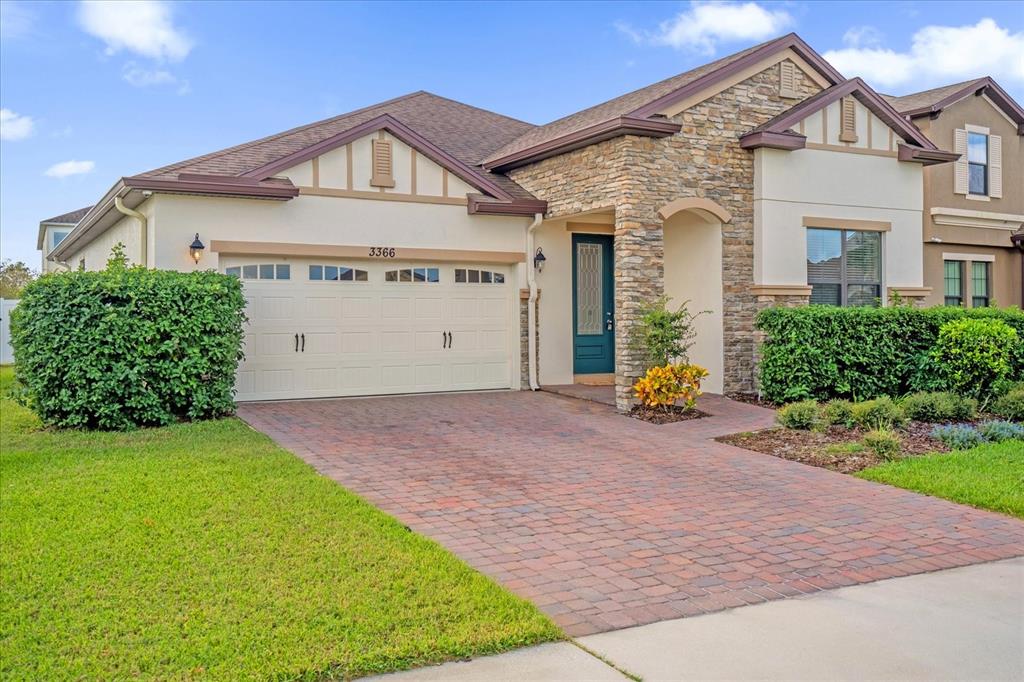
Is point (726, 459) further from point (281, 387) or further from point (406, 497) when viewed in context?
point (281, 387)

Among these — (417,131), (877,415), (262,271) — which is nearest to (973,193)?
(877,415)

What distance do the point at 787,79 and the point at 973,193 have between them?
6.47 meters

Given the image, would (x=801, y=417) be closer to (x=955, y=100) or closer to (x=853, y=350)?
(x=853, y=350)

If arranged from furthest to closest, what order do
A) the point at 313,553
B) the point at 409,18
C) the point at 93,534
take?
the point at 409,18 → the point at 93,534 → the point at 313,553

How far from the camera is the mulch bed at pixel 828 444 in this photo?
9.35 m

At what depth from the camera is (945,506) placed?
747cm

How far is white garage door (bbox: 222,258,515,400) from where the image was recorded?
43.6ft

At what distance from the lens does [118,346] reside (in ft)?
35.5

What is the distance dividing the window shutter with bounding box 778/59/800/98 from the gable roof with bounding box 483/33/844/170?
10.2 inches

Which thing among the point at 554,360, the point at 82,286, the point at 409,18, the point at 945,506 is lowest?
the point at 945,506

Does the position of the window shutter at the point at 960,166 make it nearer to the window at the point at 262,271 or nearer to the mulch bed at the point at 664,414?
the mulch bed at the point at 664,414

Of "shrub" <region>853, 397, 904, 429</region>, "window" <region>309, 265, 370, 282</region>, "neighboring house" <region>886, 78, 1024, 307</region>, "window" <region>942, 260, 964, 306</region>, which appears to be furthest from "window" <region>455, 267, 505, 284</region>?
"window" <region>942, 260, 964, 306</region>

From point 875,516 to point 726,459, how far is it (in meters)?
2.54

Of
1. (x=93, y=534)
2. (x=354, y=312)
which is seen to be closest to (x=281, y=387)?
(x=354, y=312)
